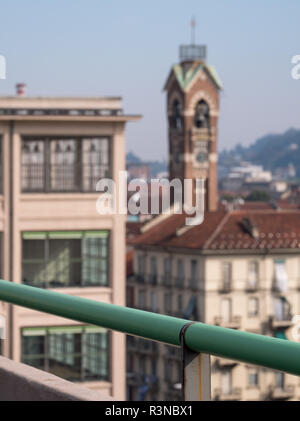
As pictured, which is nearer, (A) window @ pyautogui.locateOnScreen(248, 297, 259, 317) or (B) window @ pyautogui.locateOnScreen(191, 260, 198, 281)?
(A) window @ pyautogui.locateOnScreen(248, 297, 259, 317)

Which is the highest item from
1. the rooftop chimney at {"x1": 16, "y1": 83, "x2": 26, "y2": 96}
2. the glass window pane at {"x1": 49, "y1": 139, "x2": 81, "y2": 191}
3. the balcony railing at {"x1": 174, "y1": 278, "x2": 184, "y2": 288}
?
the rooftop chimney at {"x1": 16, "y1": 83, "x2": 26, "y2": 96}

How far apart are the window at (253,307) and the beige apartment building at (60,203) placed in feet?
199

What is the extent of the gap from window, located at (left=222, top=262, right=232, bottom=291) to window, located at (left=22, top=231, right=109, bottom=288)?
59799mm

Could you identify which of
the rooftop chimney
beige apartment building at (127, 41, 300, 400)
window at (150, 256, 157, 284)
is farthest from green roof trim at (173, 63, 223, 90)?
the rooftop chimney

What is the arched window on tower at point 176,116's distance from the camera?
505 feet

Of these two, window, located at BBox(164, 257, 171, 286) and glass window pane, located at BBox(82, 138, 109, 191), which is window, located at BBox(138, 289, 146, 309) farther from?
glass window pane, located at BBox(82, 138, 109, 191)

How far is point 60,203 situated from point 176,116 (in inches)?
4909

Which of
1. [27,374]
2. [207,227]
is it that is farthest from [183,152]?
[27,374]

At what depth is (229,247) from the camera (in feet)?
302

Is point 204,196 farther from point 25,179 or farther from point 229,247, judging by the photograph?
point 25,179

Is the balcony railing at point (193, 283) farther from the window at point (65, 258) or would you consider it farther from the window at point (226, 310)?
the window at point (65, 258)

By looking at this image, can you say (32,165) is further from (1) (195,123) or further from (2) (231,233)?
(1) (195,123)

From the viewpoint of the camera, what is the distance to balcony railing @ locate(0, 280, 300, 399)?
312 cm
